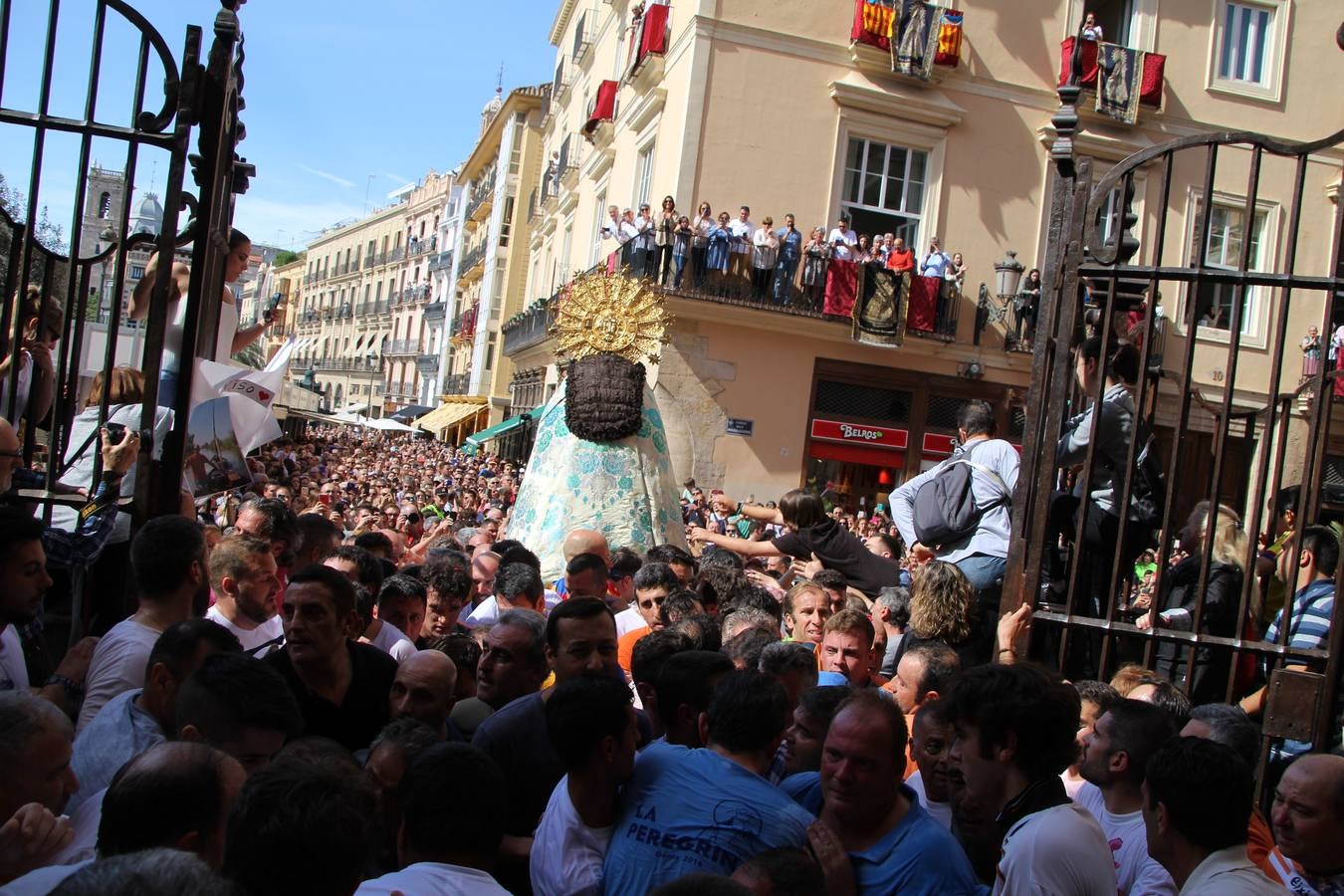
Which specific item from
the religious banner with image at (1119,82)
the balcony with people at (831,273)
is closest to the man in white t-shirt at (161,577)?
the balcony with people at (831,273)

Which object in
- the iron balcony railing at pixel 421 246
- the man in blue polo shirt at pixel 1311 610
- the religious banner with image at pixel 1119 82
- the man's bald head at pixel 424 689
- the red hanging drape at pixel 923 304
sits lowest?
the man's bald head at pixel 424 689

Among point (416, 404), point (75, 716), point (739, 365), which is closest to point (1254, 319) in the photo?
point (739, 365)

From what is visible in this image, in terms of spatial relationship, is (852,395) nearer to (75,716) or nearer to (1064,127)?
(1064,127)

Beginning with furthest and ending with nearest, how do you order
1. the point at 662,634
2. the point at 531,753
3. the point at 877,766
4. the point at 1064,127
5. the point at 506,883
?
1. the point at 1064,127
2. the point at 662,634
3. the point at 531,753
4. the point at 506,883
5. the point at 877,766

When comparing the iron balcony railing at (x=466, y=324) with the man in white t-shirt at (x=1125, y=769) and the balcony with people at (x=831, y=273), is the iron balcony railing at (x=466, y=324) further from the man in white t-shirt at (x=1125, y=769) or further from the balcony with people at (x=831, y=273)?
the man in white t-shirt at (x=1125, y=769)

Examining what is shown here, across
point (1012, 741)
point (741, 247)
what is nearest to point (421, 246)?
point (741, 247)

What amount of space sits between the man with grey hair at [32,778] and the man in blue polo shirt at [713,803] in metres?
1.18

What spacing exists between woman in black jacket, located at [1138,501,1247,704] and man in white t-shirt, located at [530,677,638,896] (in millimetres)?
2224

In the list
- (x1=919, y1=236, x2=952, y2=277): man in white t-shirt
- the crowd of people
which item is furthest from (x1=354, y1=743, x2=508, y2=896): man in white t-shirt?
(x1=919, y1=236, x2=952, y2=277): man in white t-shirt

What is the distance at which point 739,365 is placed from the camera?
757 inches

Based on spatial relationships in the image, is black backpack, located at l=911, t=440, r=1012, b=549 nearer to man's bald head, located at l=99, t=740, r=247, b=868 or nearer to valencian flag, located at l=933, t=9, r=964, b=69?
man's bald head, located at l=99, t=740, r=247, b=868

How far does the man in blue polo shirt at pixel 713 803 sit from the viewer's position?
282 cm

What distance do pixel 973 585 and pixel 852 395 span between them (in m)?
14.4

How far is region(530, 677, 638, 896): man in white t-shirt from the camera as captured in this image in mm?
3006
